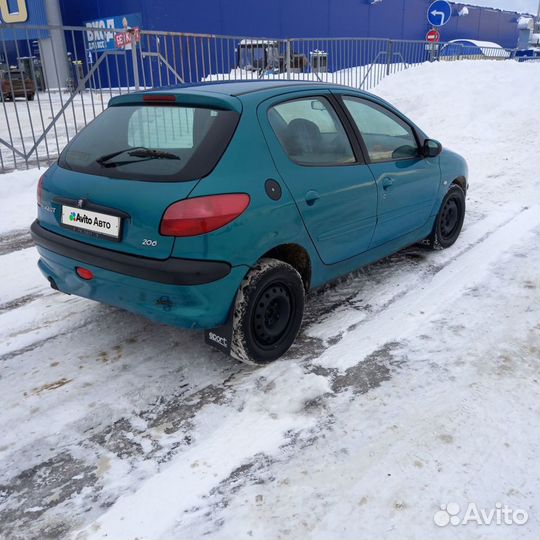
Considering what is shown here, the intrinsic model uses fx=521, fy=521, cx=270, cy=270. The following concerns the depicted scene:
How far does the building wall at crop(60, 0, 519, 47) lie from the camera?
25438 mm

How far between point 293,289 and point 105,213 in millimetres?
1179

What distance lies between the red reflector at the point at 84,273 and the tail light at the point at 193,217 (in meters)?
0.62

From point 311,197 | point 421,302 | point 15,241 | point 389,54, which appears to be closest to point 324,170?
point 311,197

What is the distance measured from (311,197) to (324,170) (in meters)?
0.27

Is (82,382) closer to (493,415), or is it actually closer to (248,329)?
(248,329)

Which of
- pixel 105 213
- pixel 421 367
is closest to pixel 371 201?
pixel 421 367

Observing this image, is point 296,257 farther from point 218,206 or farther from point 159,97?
point 159,97

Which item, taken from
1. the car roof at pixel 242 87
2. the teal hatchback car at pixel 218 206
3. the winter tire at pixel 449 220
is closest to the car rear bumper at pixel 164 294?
the teal hatchback car at pixel 218 206

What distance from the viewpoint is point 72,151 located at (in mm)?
3277

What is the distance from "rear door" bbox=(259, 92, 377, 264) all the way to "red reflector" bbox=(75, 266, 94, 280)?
123cm

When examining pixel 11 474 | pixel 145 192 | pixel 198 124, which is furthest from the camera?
pixel 198 124

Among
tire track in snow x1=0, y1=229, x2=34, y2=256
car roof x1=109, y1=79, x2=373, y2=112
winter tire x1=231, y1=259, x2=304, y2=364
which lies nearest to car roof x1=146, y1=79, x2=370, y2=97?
car roof x1=109, y1=79, x2=373, y2=112

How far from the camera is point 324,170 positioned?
3322 millimetres

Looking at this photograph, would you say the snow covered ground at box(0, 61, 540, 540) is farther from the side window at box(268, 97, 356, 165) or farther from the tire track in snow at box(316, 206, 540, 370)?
the side window at box(268, 97, 356, 165)
